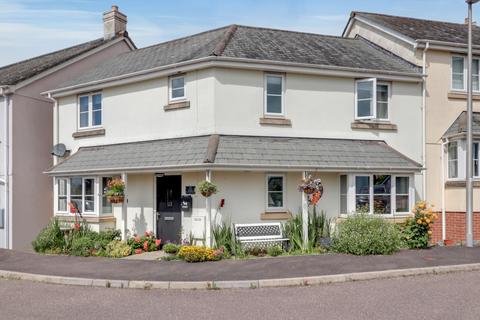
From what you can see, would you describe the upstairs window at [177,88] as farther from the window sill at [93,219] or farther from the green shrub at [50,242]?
the green shrub at [50,242]

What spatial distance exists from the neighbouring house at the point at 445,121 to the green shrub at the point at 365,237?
381 centimetres

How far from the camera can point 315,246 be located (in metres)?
14.5

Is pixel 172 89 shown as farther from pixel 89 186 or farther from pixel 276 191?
pixel 276 191

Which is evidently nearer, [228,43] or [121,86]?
[228,43]

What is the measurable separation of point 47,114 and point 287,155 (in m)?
9.94

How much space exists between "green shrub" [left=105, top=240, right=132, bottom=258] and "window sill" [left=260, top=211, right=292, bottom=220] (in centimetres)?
369

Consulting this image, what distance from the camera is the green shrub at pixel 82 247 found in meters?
14.5

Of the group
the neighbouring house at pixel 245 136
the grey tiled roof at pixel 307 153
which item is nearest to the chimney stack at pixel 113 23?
the neighbouring house at pixel 245 136

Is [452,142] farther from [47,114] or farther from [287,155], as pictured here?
[47,114]

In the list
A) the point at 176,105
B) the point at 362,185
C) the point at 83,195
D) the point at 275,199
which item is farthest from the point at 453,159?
the point at 83,195

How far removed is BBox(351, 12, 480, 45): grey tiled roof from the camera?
18.0m

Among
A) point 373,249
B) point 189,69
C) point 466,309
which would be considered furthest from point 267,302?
point 189,69

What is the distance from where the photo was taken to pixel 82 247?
14648 mm

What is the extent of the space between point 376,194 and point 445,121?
3.82 metres
